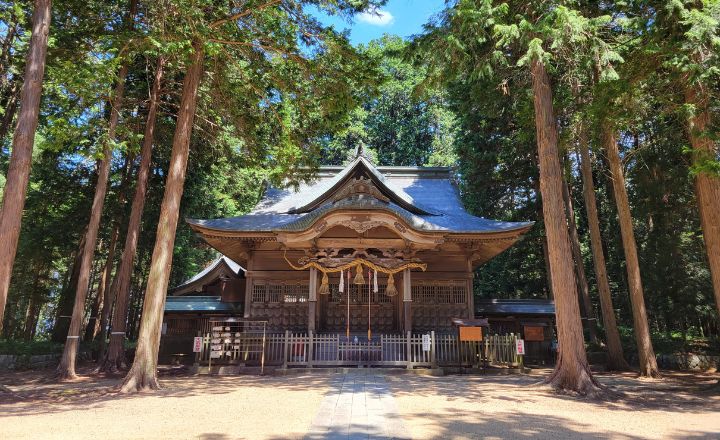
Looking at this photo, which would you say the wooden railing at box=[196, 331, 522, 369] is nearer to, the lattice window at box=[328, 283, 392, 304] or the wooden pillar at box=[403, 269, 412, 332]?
the wooden pillar at box=[403, 269, 412, 332]

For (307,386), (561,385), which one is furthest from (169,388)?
(561,385)

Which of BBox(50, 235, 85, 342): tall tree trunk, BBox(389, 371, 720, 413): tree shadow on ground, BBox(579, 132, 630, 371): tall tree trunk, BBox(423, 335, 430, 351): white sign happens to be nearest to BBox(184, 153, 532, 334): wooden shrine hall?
BBox(423, 335, 430, 351): white sign

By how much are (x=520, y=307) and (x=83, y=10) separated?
17.4 meters

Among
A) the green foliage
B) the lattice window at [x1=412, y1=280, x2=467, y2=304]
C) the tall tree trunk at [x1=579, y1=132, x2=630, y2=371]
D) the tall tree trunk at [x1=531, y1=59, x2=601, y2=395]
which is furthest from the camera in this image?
the green foliage

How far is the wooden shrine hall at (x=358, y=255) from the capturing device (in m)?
12.9

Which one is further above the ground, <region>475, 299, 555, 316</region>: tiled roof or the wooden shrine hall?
the wooden shrine hall

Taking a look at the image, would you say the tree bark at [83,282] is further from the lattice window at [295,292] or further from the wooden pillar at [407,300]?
the wooden pillar at [407,300]

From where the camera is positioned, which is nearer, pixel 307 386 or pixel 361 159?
pixel 307 386

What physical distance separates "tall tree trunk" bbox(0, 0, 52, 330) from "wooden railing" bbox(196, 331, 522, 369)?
587 centimetres

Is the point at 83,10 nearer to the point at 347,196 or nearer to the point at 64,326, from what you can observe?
the point at 347,196

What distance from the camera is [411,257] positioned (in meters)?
13.6

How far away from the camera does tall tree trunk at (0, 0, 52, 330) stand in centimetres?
692

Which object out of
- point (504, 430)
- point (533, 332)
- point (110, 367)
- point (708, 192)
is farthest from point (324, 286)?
point (708, 192)

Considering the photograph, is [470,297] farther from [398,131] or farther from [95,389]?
[398,131]
